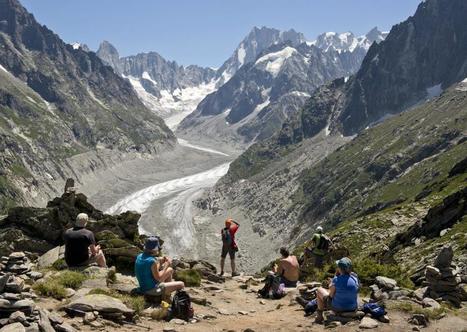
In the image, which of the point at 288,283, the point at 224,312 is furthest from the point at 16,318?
the point at 288,283

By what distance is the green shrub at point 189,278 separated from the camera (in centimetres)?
2969

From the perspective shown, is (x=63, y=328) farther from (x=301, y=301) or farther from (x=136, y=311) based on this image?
(x=301, y=301)

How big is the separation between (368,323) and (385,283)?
510cm

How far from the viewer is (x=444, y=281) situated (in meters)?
24.6

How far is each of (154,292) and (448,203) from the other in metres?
37.6

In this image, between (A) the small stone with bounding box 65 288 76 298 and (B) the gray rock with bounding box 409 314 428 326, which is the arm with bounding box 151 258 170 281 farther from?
(B) the gray rock with bounding box 409 314 428 326

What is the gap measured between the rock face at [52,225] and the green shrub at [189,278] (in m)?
7.36

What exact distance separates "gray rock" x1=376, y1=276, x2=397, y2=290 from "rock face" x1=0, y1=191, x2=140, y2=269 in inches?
685

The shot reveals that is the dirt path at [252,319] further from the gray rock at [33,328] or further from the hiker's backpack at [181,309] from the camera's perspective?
the gray rock at [33,328]

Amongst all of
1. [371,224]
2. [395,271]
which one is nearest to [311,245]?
[395,271]

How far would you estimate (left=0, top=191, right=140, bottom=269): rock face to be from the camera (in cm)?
3778

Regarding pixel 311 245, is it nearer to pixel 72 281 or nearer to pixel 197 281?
pixel 197 281

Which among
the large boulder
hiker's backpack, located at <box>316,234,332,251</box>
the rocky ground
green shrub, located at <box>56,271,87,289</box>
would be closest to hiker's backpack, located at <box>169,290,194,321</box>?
the rocky ground

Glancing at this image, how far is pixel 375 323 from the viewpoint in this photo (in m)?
20.7
